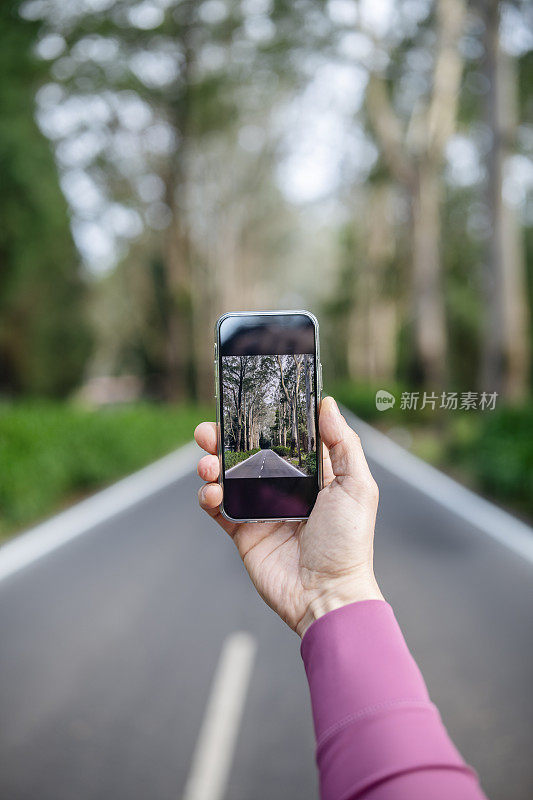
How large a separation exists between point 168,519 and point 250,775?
597cm

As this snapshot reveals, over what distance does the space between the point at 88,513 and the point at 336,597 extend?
787 cm

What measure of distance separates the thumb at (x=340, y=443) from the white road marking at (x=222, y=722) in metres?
1.73

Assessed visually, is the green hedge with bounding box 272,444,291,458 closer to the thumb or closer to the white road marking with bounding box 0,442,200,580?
the thumb

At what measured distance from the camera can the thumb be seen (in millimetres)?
1866

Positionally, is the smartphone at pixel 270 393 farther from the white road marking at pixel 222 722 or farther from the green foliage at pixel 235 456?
the white road marking at pixel 222 722

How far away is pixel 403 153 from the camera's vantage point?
779 inches

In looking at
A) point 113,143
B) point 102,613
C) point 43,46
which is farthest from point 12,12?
point 113,143

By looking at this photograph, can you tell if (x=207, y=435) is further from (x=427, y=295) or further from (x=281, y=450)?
(x=427, y=295)

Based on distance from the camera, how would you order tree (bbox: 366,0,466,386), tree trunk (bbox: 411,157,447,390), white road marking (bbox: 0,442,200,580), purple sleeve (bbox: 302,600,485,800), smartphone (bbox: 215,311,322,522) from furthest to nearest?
tree trunk (bbox: 411,157,447,390), tree (bbox: 366,0,466,386), white road marking (bbox: 0,442,200,580), smartphone (bbox: 215,311,322,522), purple sleeve (bbox: 302,600,485,800)

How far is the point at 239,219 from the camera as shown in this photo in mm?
40719

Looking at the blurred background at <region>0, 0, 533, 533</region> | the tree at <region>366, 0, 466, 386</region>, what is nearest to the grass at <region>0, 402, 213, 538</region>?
the blurred background at <region>0, 0, 533, 533</region>

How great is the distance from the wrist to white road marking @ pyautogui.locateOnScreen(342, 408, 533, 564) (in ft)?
8.55
